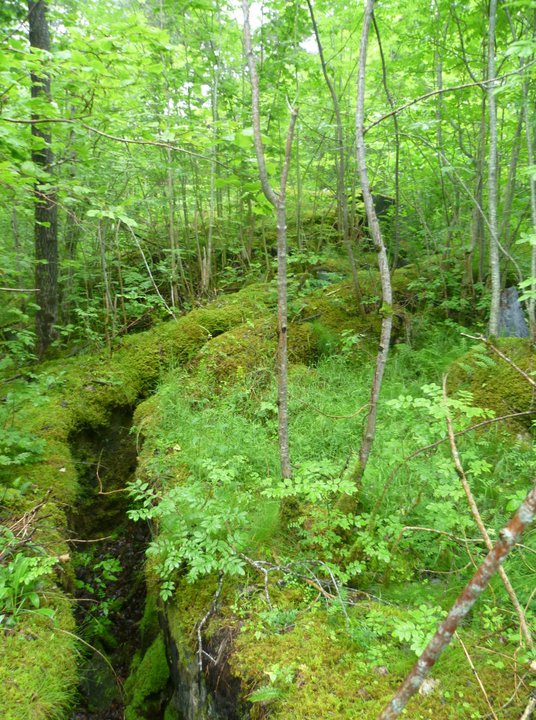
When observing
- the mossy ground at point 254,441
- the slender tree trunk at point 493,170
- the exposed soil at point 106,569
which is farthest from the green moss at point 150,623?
the slender tree trunk at point 493,170

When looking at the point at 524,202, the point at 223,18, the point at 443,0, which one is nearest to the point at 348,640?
the point at 524,202

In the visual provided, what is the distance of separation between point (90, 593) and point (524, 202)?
23.5 ft

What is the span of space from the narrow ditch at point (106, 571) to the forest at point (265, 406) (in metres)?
0.03

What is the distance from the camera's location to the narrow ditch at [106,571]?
3203 millimetres

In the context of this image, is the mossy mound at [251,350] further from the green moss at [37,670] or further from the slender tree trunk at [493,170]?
the green moss at [37,670]

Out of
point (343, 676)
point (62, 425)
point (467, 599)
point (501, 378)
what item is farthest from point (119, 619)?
point (501, 378)

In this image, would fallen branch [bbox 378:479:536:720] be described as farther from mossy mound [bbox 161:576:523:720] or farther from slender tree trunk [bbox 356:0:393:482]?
slender tree trunk [bbox 356:0:393:482]

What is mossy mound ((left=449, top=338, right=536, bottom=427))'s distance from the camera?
13.1 feet

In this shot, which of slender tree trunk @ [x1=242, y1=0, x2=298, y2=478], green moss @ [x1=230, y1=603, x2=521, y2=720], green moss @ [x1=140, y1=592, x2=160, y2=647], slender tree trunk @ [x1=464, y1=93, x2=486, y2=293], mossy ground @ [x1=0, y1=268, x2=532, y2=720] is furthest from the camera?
slender tree trunk @ [x1=464, y1=93, x2=486, y2=293]

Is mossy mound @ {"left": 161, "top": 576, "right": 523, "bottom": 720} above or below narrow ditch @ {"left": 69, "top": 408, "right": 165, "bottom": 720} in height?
above

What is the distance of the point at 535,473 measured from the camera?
121 inches

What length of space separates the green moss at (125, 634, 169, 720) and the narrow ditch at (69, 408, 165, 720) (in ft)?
0.23

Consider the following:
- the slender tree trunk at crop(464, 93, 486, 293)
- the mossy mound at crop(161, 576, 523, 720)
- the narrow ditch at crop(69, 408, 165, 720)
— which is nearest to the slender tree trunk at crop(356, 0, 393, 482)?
the mossy mound at crop(161, 576, 523, 720)

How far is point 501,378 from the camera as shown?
13.8 feet
